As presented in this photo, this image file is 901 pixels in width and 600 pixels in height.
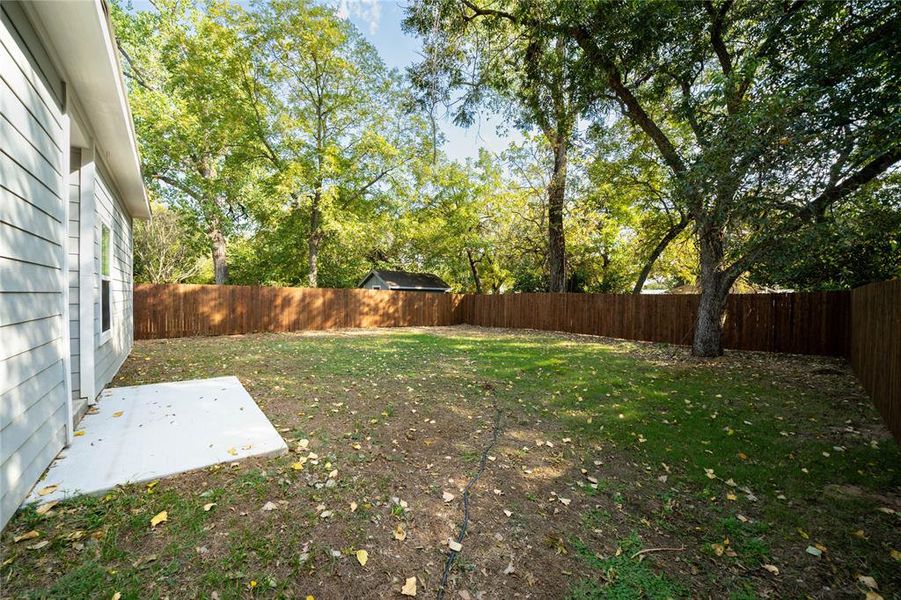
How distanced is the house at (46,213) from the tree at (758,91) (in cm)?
611

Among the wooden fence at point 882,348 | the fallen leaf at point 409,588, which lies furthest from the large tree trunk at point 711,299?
the fallen leaf at point 409,588

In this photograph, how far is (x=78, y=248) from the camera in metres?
3.61

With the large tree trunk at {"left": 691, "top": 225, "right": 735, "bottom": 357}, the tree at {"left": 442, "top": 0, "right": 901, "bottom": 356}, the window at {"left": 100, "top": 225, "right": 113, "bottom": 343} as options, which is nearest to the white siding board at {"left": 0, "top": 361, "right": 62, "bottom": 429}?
the window at {"left": 100, "top": 225, "right": 113, "bottom": 343}

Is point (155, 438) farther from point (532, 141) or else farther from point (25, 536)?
point (532, 141)

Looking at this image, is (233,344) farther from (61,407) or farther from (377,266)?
(377,266)

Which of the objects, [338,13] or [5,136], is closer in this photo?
[5,136]

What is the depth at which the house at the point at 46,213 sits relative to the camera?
6.73 ft

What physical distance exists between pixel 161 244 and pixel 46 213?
63.0ft

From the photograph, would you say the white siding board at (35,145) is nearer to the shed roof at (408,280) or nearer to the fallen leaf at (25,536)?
the fallen leaf at (25,536)

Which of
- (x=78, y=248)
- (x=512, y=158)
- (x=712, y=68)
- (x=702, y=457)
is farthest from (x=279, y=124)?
(x=702, y=457)

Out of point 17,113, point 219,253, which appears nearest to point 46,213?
point 17,113

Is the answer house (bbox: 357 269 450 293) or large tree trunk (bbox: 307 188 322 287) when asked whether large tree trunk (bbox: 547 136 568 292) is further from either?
large tree trunk (bbox: 307 188 322 287)

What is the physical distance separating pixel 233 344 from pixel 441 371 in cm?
625

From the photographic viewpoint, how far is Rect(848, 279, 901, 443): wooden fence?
148 inches
